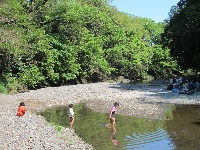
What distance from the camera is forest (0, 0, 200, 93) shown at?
4156cm

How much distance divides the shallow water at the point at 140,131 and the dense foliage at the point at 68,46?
15.1 meters

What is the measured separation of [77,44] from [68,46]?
448 cm

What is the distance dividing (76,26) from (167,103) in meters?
29.3

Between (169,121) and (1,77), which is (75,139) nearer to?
(169,121)

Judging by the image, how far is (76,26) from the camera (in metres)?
56.2

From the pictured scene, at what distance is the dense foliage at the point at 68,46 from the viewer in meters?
40.8

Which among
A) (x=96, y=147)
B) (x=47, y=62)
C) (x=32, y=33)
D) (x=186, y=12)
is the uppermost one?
(x=186, y=12)

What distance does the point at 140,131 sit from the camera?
1956cm

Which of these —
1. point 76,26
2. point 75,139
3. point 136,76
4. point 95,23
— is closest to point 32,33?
point 76,26

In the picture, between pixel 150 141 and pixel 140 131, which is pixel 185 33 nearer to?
pixel 140 131

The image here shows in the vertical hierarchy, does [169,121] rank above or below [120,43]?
below

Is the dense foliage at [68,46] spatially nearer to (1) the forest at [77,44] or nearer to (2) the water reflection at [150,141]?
(1) the forest at [77,44]

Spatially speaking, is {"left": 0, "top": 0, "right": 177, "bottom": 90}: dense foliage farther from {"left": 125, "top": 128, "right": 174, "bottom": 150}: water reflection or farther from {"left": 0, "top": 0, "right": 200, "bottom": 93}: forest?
{"left": 125, "top": 128, "right": 174, "bottom": 150}: water reflection

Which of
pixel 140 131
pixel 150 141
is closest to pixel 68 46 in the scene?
pixel 140 131
